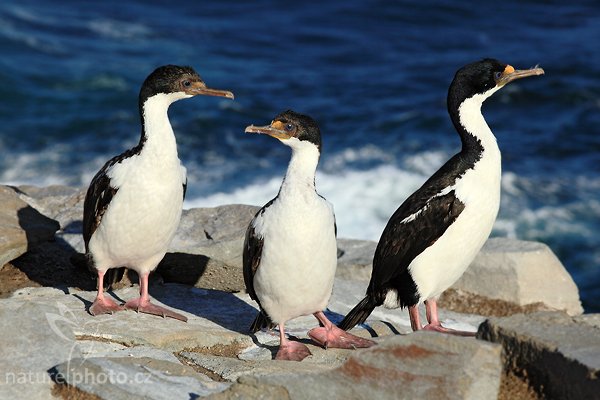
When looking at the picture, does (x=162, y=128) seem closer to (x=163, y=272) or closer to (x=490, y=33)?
(x=163, y=272)

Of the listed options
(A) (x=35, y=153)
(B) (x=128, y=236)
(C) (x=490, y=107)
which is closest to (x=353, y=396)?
(B) (x=128, y=236)

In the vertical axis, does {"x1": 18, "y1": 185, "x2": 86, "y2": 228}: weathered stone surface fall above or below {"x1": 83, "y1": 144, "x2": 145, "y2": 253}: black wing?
below

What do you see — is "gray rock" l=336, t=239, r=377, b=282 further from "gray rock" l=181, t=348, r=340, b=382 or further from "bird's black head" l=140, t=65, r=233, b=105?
"gray rock" l=181, t=348, r=340, b=382

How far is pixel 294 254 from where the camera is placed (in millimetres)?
7250

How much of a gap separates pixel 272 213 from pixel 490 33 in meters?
19.1

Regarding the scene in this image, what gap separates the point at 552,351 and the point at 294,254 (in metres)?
2.07

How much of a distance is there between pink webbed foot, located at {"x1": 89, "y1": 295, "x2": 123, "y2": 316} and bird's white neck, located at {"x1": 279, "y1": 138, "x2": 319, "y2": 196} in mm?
1672

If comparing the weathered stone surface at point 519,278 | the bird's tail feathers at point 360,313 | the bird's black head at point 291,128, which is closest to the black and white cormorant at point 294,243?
the bird's black head at point 291,128

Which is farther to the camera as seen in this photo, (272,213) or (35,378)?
(272,213)

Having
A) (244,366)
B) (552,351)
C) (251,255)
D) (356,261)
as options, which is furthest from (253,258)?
(356,261)

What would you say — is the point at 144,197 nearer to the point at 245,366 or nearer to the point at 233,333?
the point at 233,333

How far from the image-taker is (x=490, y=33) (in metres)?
25.4

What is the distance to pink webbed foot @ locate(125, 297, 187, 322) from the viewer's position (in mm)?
8094

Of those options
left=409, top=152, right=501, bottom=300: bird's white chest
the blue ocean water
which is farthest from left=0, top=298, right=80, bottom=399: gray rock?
the blue ocean water
